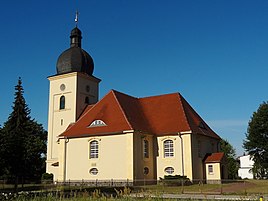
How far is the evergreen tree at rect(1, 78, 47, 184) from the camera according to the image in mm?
38125

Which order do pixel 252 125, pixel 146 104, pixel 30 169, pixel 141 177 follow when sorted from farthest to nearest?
pixel 252 125 → pixel 30 169 → pixel 146 104 → pixel 141 177

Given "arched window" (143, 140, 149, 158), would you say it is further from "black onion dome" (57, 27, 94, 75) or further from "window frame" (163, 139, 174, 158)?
"black onion dome" (57, 27, 94, 75)

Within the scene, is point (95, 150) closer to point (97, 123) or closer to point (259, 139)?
point (97, 123)

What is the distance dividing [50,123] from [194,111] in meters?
17.2

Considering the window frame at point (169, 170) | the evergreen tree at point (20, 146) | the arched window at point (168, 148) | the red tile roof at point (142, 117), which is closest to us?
the red tile roof at point (142, 117)

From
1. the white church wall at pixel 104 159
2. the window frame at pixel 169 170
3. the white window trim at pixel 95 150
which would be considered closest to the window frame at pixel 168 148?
the window frame at pixel 169 170

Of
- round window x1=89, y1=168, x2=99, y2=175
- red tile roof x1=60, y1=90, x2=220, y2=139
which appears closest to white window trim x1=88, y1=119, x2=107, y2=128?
red tile roof x1=60, y1=90, x2=220, y2=139

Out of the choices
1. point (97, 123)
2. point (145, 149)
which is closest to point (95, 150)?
point (97, 123)

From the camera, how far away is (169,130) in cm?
3600

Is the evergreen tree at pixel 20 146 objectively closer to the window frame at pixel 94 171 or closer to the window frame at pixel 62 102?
the window frame at pixel 62 102

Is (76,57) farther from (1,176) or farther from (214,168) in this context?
(214,168)

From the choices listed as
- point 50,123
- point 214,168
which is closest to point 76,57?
point 50,123

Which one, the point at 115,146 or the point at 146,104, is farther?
the point at 146,104

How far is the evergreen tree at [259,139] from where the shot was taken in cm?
4950
